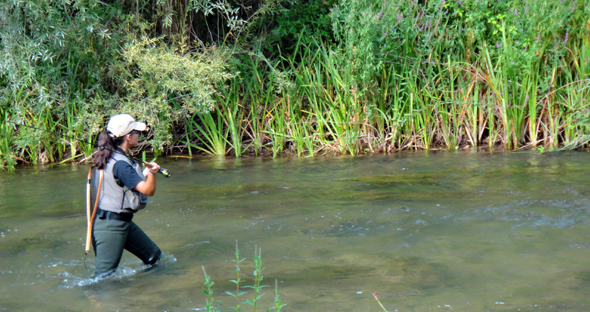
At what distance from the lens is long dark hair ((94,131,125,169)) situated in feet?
14.0

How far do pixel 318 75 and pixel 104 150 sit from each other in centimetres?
592

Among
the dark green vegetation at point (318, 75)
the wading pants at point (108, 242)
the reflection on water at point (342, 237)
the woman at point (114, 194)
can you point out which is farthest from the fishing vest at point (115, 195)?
the dark green vegetation at point (318, 75)

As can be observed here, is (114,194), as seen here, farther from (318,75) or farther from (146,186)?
(318,75)

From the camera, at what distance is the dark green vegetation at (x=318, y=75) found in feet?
28.5

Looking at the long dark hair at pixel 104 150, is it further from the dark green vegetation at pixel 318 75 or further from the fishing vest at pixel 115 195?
the dark green vegetation at pixel 318 75

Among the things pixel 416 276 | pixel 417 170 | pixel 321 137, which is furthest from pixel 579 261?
pixel 321 137

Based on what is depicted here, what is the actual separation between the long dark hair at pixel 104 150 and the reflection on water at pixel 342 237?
0.89 m

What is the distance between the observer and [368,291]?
12.7ft

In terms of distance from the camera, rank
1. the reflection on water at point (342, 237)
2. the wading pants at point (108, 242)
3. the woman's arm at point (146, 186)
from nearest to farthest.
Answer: the reflection on water at point (342, 237) < the woman's arm at point (146, 186) < the wading pants at point (108, 242)

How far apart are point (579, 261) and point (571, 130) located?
5.21 metres

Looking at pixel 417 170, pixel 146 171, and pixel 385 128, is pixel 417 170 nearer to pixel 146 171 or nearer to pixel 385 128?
pixel 385 128

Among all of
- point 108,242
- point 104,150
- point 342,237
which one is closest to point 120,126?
point 104,150

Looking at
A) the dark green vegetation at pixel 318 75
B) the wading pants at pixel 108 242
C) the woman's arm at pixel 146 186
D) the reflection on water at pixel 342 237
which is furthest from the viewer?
the dark green vegetation at pixel 318 75

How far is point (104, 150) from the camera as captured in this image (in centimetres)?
429
